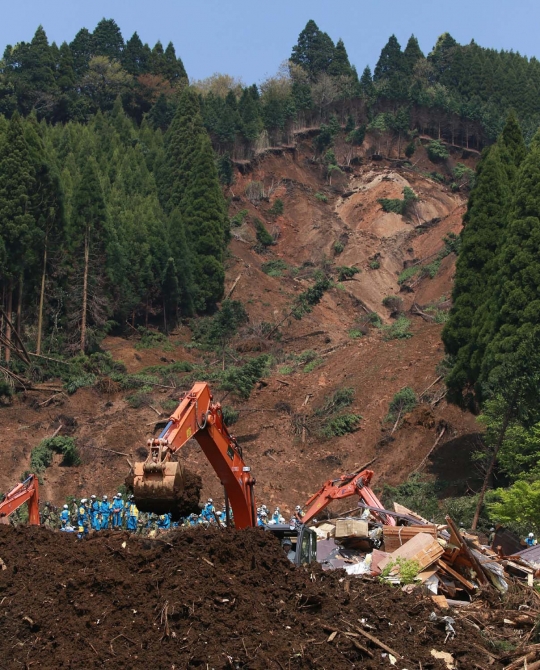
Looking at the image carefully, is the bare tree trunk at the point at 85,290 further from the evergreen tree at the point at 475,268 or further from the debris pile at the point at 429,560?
the debris pile at the point at 429,560

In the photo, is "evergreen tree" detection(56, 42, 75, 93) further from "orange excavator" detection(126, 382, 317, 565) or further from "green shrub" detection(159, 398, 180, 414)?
"orange excavator" detection(126, 382, 317, 565)

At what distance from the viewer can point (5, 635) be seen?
11070 mm

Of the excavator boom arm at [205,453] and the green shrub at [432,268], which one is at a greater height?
the excavator boom arm at [205,453]

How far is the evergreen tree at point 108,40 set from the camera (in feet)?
292

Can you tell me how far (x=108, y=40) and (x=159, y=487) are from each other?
84.0 m

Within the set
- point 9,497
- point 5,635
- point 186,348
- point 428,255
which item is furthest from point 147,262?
point 5,635

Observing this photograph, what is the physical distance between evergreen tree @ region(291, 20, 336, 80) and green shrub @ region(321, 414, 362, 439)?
202ft

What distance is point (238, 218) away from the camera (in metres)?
66.9

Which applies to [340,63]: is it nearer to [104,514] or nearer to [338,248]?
[338,248]

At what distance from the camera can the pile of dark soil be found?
10.5m

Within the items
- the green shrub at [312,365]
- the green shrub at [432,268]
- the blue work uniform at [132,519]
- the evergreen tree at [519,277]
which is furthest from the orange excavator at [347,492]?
the green shrub at [432,268]

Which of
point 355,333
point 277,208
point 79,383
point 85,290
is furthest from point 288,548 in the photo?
point 277,208

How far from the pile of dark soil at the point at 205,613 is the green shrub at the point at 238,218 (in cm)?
5404

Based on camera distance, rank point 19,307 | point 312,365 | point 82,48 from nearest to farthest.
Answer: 1. point 19,307
2. point 312,365
3. point 82,48
